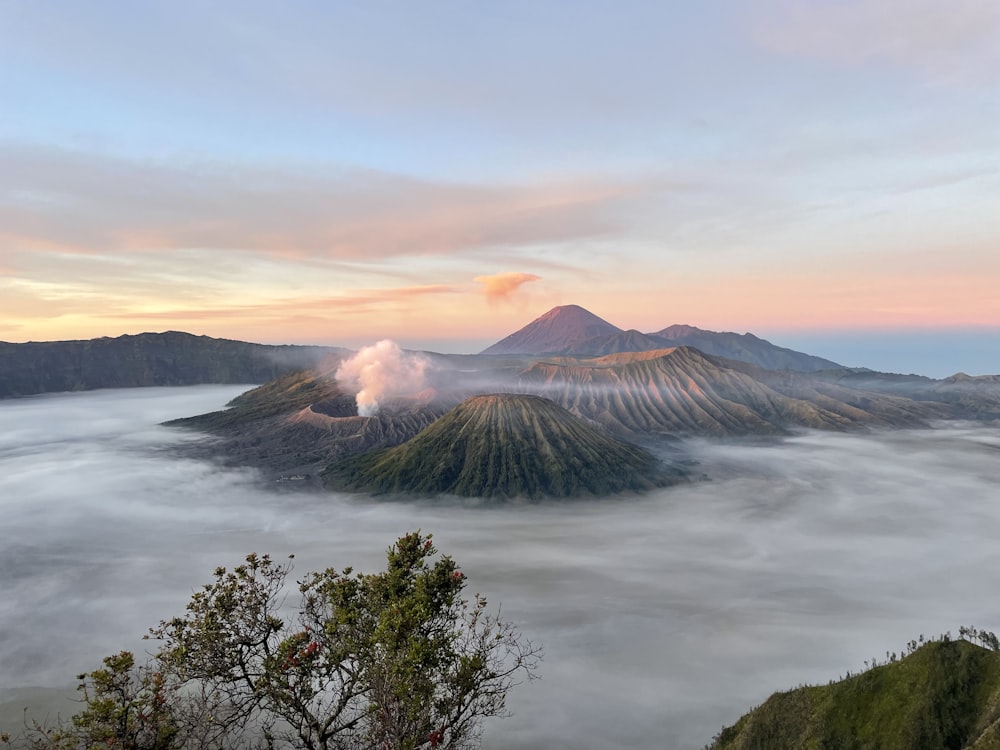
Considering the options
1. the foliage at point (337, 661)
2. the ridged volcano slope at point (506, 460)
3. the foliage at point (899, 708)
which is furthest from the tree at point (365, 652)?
the ridged volcano slope at point (506, 460)

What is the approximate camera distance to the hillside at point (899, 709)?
33.6 meters

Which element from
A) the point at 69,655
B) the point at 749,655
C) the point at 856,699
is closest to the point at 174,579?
the point at 69,655

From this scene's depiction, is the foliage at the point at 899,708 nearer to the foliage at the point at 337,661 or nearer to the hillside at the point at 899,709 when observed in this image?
the hillside at the point at 899,709

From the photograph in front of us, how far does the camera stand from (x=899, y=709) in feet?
116

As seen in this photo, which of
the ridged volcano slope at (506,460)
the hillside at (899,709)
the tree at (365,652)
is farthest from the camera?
the ridged volcano slope at (506,460)

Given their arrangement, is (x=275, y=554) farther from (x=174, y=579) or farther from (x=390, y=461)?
(x=390, y=461)

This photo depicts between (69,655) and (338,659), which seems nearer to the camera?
(338,659)

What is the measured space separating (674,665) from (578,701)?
596 inches

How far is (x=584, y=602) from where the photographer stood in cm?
9000

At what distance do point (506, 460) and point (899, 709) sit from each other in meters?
128

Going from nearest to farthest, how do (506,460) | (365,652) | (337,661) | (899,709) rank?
(337,661) → (365,652) → (899,709) → (506,460)

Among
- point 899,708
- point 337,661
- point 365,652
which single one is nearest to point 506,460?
point 899,708

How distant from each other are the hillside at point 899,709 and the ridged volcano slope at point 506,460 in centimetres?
11411

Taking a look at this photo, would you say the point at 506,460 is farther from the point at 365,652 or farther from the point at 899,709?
the point at 365,652
